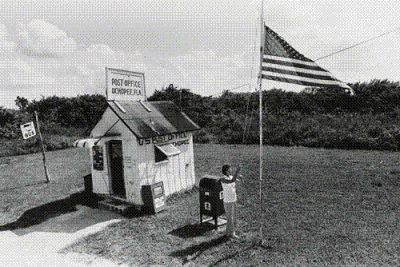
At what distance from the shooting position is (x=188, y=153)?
442 inches

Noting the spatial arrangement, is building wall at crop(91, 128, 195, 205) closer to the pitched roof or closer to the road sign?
the pitched roof

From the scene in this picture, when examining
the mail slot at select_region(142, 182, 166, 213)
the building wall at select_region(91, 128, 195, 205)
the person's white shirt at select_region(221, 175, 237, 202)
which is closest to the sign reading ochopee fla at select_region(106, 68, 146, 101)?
the building wall at select_region(91, 128, 195, 205)

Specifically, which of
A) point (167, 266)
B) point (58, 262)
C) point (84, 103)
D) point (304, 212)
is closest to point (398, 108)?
point (304, 212)

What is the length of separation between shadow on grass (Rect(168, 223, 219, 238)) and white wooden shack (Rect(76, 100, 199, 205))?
2.07m

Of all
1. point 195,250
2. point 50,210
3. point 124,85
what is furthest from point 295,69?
point 50,210

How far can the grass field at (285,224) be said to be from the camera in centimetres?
604

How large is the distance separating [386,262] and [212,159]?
11.0m

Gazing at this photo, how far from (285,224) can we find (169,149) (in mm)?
4382

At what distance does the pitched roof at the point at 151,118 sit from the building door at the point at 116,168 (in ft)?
3.70

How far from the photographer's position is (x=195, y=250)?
21.3ft

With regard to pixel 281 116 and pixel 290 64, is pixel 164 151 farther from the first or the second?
pixel 281 116

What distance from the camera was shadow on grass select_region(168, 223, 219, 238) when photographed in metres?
7.32

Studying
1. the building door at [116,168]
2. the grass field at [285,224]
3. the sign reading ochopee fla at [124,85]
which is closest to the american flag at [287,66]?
the grass field at [285,224]

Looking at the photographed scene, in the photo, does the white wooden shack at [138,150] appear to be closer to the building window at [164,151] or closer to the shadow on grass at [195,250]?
the building window at [164,151]
